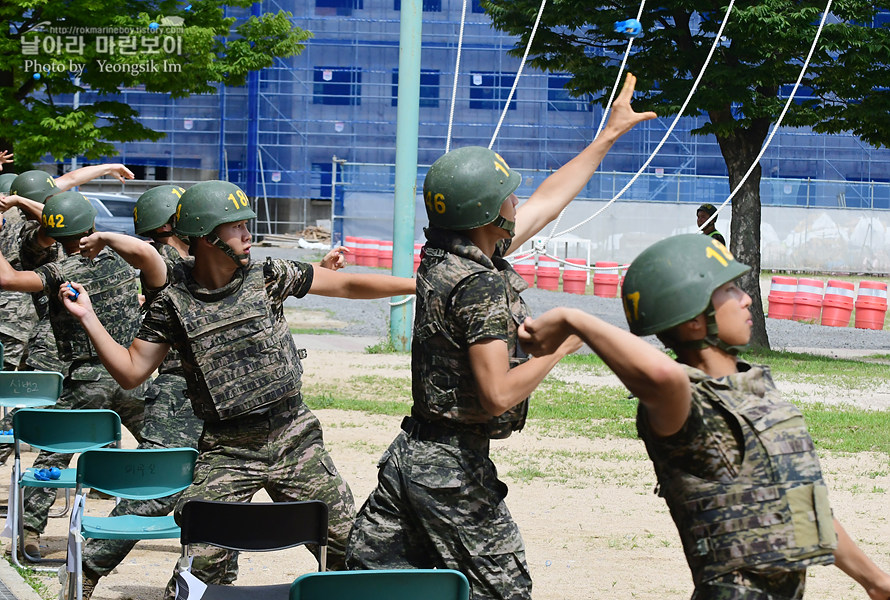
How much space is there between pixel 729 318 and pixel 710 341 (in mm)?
80

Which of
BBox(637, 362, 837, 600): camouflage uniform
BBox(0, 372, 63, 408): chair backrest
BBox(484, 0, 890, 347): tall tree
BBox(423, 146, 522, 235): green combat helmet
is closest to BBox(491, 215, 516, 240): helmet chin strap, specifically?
BBox(423, 146, 522, 235): green combat helmet

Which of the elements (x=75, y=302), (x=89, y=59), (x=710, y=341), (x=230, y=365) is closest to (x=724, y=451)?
(x=710, y=341)

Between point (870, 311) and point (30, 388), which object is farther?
point (870, 311)

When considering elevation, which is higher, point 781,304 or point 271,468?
point 271,468

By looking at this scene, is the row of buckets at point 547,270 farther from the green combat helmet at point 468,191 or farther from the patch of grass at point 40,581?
the green combat helmet at point 468,191

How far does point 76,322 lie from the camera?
23.0ft

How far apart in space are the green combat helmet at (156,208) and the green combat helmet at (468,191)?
3.13 m

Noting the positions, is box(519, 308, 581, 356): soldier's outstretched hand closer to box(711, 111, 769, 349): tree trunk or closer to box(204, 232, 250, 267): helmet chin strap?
box(204, 232, 250, 267): helmet chin strap

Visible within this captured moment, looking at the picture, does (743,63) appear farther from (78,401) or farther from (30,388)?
(78,401)

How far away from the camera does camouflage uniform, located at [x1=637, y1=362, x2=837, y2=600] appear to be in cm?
292

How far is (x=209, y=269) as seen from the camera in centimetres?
475

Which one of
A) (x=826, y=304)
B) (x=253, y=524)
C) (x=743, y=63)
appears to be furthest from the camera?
(x=826, y=304)

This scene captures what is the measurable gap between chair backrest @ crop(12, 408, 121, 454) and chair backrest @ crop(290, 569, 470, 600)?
3.45 metres

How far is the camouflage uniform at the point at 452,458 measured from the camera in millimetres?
3672
